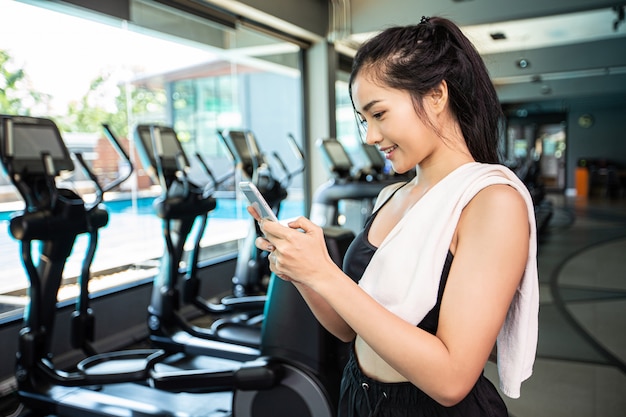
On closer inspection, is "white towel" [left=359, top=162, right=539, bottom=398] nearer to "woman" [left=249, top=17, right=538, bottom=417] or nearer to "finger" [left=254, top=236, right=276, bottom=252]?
"woman" [left=249, top=17, right=538, bottom=417]

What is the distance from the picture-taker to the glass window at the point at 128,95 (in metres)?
3.35

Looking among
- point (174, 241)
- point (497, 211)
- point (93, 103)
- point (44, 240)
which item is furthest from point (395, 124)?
A: point (93, 103)

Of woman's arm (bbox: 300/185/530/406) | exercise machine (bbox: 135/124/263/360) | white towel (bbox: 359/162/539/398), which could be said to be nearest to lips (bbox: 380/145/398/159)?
white towel (bbox: 359/162/539/398)

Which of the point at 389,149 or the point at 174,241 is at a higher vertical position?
the point at 389,149

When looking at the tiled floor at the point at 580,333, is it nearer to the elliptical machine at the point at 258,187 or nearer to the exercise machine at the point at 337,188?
the exercise machine at the point at 337,188

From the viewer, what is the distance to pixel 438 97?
0.94 m

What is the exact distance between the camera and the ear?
0.94 metres

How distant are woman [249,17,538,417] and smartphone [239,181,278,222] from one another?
46mm

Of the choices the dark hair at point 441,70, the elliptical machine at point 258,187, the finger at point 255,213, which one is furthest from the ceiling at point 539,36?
the elliptical machine at point 258,187

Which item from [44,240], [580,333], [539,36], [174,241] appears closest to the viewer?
[44,240]

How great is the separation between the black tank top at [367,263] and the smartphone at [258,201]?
0.24 meters

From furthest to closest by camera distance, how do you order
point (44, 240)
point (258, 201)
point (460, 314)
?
point (44, 240)
point (258, 201)
point (460, 314)

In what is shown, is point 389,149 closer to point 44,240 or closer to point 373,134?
point 373,134

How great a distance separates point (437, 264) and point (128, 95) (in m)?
3.93
